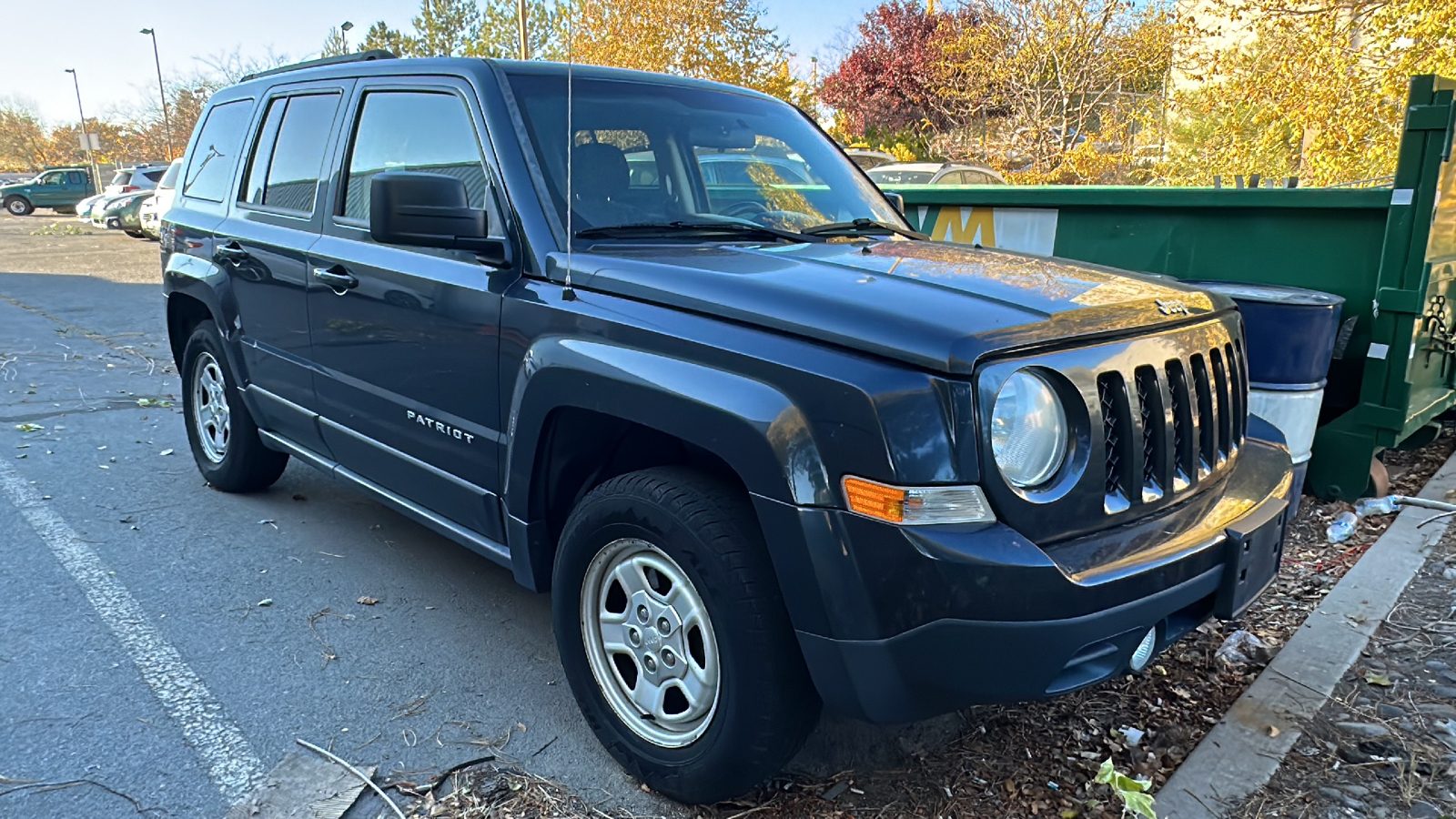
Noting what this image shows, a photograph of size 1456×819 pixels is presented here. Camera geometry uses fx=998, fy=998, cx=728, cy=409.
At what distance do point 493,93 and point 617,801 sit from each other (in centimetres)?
210

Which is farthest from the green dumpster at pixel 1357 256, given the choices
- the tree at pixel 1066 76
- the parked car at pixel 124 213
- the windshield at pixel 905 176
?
the parked car at pixel 124 213

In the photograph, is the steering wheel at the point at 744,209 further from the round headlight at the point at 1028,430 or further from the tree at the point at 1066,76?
the tree at the point at 1066,76

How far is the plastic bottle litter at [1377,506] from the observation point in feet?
15.4

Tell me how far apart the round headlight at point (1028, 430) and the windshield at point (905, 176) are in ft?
33.0

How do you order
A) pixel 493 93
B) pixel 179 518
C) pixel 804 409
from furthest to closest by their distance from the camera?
pixel 179 518, pixel 493 93, pixel 804 409

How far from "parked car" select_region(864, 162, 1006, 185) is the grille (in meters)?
9.25

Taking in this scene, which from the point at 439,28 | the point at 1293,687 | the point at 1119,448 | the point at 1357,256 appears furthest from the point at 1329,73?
the point at 439,28

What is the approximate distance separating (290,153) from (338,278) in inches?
34.7

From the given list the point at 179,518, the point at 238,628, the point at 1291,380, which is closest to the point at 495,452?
the point at 238,628

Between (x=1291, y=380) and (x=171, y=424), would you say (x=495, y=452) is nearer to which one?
(x=1291, y=380)

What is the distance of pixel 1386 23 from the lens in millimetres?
9039

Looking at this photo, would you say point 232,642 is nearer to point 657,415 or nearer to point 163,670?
point 163,670

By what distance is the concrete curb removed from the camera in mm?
2596

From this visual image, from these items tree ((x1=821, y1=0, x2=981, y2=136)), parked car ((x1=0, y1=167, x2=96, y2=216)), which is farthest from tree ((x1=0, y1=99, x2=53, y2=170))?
tree ((x1=821, y1=0, x2=981, y2=136))
